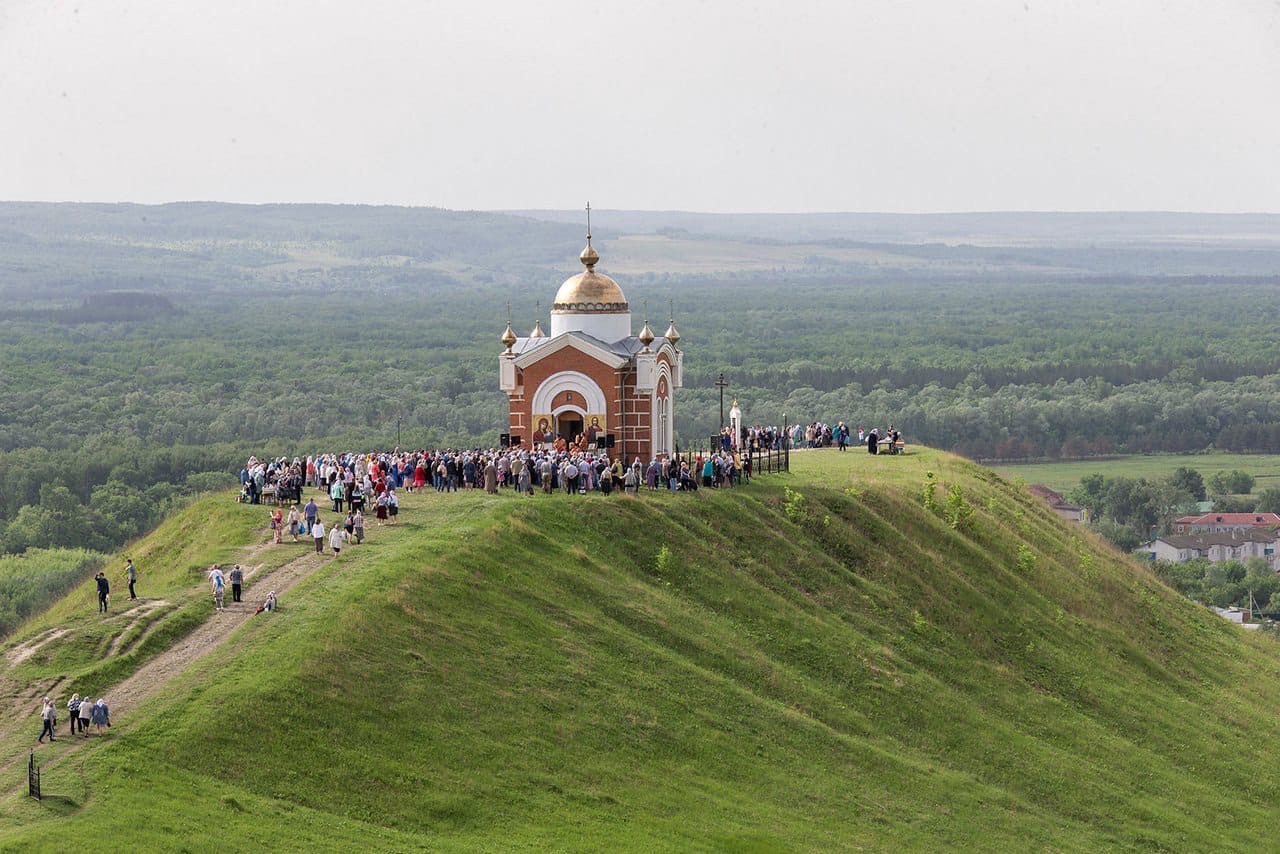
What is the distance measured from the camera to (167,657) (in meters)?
33.7

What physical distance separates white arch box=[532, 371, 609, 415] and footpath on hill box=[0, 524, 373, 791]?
13.3 metres

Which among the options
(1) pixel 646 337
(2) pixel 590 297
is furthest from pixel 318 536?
(2) pixel 590 297

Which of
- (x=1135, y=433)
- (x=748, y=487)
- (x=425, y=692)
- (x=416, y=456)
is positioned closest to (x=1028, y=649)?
(x=748, y=487)

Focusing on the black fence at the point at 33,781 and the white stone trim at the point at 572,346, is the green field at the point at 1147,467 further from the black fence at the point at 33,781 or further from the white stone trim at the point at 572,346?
the black fence at the point at 33,781

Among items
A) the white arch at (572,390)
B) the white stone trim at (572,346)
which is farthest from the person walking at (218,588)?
the white arch at (572,390)

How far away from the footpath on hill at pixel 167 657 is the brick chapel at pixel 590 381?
43.6ft

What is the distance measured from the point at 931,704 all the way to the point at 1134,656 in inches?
432

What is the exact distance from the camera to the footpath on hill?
101ft

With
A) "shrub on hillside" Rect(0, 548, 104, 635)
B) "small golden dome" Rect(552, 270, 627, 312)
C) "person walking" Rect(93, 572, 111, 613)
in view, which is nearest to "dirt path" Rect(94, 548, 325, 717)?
"person walking" Rect(93, 572, 111, 613)

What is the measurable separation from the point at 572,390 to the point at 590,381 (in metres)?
0.54

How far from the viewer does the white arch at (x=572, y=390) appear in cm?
5212

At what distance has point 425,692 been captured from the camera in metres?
33.7

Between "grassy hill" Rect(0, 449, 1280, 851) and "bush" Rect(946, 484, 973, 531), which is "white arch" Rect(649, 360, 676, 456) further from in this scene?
"bush" Rect(946, 484, 973, 531)

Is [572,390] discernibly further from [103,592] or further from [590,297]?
[103,592]
